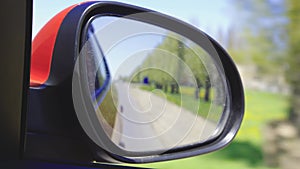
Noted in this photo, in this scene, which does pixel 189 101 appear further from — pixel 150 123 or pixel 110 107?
pixel 110 107

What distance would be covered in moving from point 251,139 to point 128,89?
0.52 meters

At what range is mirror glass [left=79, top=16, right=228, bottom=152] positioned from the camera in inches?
87.7

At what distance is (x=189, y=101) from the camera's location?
7.34ft

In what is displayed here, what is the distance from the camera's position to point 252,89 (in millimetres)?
2256

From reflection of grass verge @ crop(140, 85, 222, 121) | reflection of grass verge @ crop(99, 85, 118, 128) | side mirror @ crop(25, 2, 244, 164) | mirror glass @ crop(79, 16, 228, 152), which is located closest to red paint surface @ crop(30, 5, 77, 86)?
side mirror @ crop(25, 2, 244, 164)

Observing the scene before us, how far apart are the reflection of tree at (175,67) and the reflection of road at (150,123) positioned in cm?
6

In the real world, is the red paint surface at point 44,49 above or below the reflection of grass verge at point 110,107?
above

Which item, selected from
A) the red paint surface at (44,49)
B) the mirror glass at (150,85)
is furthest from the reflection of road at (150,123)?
the red paint surface at (44,49)

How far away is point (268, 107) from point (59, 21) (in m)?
0.88

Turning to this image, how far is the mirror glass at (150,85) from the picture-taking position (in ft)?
7.31

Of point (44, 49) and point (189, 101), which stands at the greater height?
point (44, 49)

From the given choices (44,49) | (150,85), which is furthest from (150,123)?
(44,49)

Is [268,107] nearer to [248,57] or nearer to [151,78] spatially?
[248,57]

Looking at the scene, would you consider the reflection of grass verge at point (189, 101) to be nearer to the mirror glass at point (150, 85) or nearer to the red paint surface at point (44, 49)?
the mirror glass at point (150, 85)
